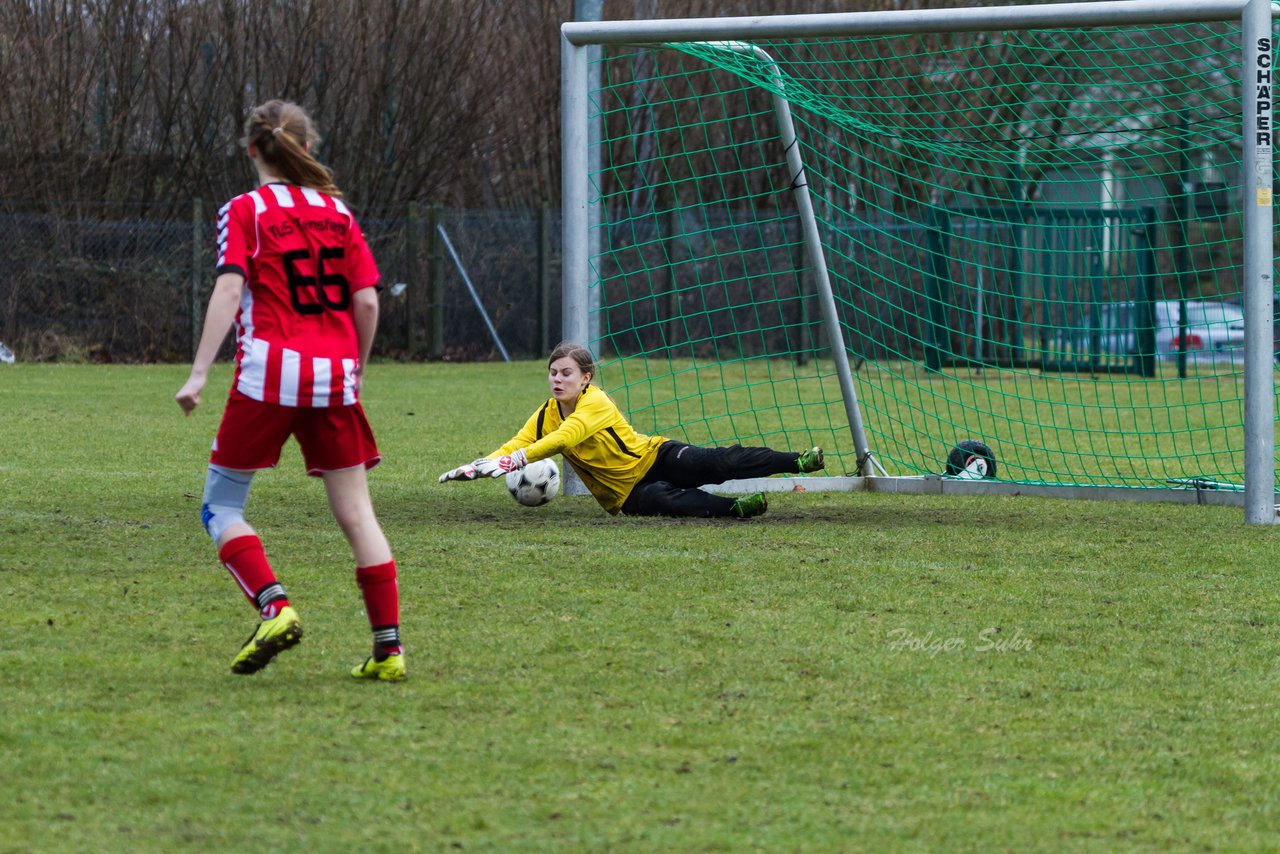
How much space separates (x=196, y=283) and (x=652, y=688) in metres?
15.4

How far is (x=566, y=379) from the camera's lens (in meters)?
6.99

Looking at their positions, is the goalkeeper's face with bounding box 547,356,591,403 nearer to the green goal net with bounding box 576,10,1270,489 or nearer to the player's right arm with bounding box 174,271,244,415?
the green goal net with bounding box 576,10,1270,489

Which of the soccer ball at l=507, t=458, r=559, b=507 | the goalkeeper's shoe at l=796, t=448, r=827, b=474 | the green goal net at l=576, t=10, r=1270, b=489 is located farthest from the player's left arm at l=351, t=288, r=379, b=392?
the green goal net at l=576, t=10, r=1270, b=489

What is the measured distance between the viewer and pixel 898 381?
1527 cm

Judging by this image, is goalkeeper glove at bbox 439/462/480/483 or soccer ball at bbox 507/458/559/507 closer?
goalkeeper glove at bbox 439/462/480/483

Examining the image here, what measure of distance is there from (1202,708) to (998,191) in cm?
1290

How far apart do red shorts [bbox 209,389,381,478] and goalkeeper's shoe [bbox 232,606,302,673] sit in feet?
1.24

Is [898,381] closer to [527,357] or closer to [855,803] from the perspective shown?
[527,357]

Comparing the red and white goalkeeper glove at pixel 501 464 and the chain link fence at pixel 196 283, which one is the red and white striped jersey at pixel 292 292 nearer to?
the red and white goalkeeper glove at pixel 501 464

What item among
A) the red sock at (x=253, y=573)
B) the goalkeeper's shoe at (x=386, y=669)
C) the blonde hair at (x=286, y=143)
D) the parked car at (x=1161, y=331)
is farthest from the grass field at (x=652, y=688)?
the parked car at (x=1161, y=331)

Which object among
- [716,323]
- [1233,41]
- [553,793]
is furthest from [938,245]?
[553,793]

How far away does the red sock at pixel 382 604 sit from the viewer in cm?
405

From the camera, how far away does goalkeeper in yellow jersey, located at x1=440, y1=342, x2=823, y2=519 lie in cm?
702

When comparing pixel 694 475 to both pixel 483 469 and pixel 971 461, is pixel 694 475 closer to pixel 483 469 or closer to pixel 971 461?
pixel 483 469
